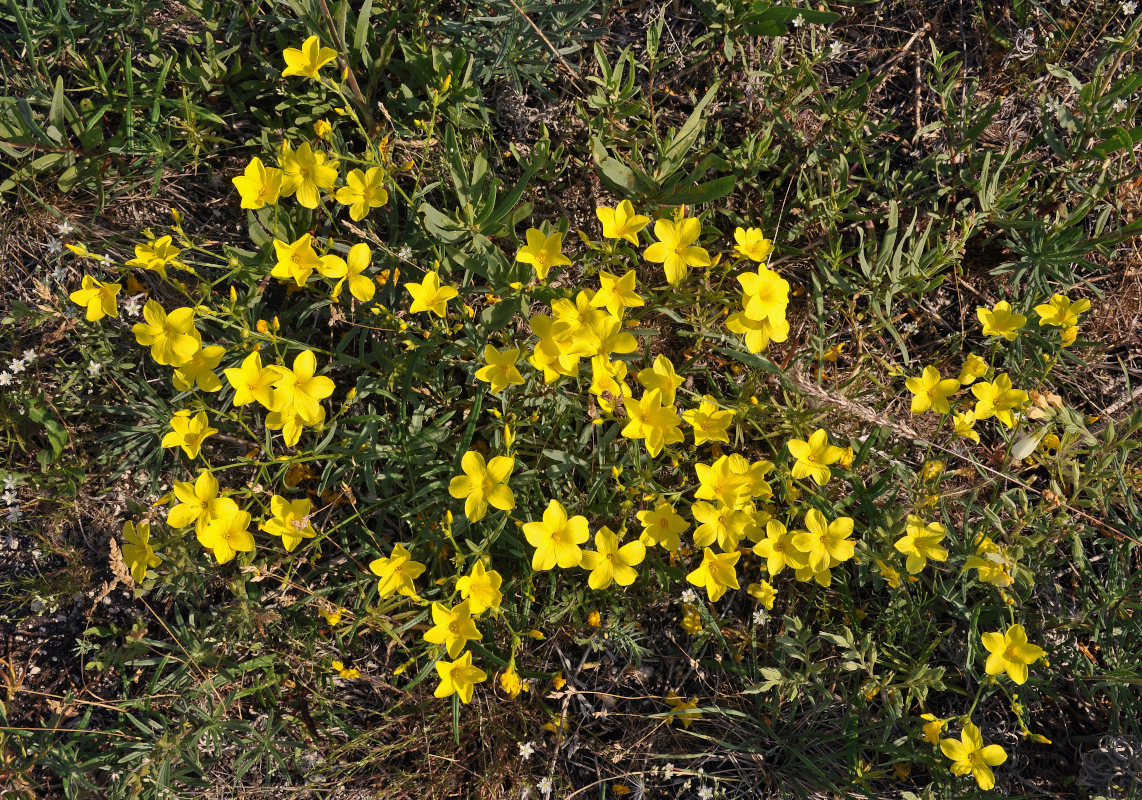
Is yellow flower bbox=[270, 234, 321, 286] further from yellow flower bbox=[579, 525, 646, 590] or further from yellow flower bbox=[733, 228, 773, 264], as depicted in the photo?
yellow flower bbox=[733, 228, 773, 264]

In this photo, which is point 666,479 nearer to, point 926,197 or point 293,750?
point 926,197

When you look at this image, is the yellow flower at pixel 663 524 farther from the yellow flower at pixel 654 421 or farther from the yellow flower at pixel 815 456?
the yellow flower at pixel 815 456

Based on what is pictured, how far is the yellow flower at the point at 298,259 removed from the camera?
2.64 metres

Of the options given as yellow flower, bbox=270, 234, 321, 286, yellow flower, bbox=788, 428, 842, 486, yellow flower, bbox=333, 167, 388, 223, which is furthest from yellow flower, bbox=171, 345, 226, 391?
yellow flower, bbox=788, 428, 842, 486

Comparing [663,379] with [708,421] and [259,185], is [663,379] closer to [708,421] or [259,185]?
[708,421]

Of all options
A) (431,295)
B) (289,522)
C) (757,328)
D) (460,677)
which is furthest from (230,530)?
(757,328)

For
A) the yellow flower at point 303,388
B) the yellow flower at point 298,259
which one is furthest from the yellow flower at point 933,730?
the yellow flower at point 298,259

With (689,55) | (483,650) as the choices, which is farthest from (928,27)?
(483,650)

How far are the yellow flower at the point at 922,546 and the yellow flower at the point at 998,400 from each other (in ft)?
1.52

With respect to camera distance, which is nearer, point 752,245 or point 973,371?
point 973,371

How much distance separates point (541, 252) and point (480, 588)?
1.24m

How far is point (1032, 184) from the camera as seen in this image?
147 inches

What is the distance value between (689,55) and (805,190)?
35.0 inches

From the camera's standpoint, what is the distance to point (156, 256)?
2711 millimetres
